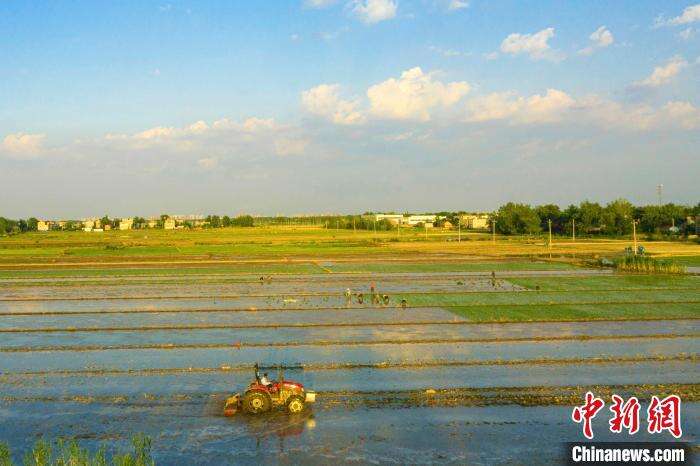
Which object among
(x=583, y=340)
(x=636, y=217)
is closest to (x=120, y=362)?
(x=583, y=340)

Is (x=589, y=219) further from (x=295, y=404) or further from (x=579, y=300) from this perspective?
(x=295, y=404)

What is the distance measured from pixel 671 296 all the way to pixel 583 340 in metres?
12.8

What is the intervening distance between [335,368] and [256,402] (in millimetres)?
4275

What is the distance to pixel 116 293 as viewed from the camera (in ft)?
113

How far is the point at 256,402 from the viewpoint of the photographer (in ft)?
43.8

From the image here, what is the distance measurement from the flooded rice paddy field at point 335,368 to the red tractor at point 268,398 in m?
0.25

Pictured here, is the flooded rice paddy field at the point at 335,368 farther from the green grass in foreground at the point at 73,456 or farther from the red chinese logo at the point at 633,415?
the green grass in foreground at the point at 73,456

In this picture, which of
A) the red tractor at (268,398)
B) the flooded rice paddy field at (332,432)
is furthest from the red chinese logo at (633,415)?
the red tractor at (268,398)

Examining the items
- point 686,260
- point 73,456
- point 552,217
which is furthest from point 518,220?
point 73,456

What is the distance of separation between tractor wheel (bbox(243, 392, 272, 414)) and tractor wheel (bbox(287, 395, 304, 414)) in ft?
1.42

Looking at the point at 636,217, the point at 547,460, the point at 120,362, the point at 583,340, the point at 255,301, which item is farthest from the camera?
the point at 636,217

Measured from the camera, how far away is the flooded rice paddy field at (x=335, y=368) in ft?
39.8

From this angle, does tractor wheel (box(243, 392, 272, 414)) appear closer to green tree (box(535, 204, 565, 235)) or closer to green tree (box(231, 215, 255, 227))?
green tree (box(535, 204, 565, 235))

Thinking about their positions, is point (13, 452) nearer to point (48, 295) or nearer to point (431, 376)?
point (431, 376)
